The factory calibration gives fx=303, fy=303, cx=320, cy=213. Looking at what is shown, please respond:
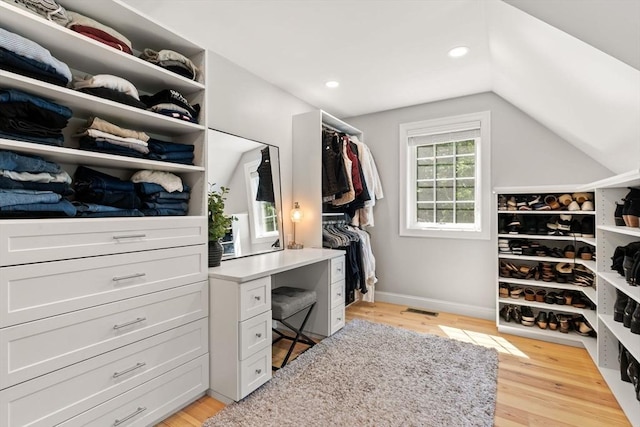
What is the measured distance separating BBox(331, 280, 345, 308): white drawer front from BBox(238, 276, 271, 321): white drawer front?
2.81 feet

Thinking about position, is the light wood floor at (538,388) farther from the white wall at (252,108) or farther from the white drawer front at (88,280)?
the white wall at (252,108)

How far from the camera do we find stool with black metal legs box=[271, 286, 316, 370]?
2.16m

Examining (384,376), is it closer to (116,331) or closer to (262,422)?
(262,422)

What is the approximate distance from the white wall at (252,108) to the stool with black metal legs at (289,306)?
78 centimetres

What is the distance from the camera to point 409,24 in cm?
197

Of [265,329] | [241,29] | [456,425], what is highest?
[241,29]

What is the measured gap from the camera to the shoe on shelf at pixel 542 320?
271 centimetres

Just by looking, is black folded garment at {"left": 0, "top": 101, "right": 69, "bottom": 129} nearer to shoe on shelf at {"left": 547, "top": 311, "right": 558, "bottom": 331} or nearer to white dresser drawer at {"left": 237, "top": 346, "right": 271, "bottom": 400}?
white dresser drawer at {"left": 237, "top": 346, "right": 271, "bottom": 400}

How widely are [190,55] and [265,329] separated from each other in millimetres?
1812

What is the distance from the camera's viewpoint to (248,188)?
261 centimetres

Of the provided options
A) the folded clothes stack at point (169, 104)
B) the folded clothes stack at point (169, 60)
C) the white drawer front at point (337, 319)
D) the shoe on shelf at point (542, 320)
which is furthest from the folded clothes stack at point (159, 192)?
the shoe on shelf at point (542, 320)

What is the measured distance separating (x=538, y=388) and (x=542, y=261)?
1.29m

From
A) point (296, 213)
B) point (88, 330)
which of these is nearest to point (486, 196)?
point (296, 213)

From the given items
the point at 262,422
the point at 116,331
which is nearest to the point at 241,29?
the point at 116,331
